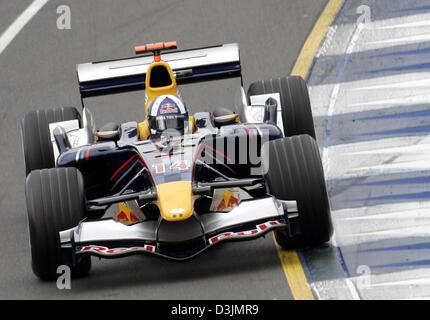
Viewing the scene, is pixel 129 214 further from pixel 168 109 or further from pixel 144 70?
pixel 144 70

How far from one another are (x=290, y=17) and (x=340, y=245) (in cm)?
873

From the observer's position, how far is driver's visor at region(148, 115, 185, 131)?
11.1 metres

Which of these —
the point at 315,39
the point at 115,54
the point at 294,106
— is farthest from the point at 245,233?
the point at 115,54

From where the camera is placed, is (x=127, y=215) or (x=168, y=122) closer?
(x=127, y=215)

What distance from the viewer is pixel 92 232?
972 centimetres

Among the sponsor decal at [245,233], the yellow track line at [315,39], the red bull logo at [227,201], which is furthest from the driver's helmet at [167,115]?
the yellow track line at [315,39]

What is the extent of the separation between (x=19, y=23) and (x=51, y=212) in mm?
10113

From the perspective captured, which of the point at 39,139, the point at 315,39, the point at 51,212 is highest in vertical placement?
the point at 315,39

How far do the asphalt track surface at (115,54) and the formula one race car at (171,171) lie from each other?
66 cm

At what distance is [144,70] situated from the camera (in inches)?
507

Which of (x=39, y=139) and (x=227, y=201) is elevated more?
(x=39, y=139)

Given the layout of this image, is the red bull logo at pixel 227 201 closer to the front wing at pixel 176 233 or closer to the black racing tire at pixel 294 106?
the front wing at pixel 176 233

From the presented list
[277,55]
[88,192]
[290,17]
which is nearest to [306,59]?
[277,55]
